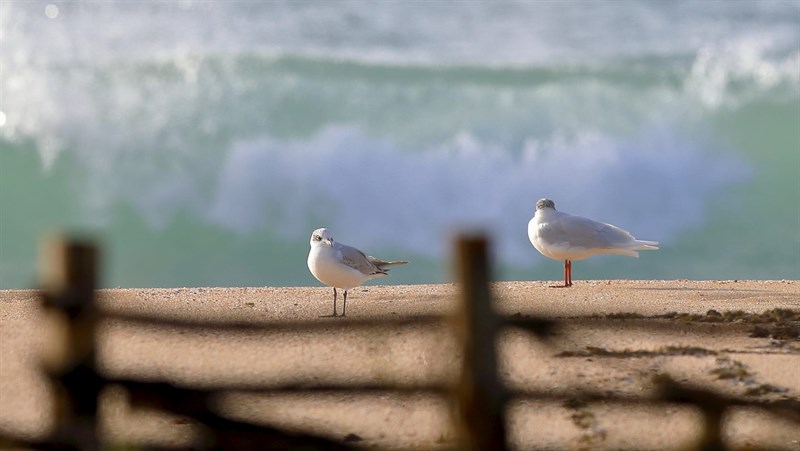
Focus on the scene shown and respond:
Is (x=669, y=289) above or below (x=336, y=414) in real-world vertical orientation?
above

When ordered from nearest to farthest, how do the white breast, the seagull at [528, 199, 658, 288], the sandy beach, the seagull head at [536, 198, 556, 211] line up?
the sandy beach → the white breast → the seagull at [528, 199, 658, 288] → the seagull head at [536, 198, 556, 211]

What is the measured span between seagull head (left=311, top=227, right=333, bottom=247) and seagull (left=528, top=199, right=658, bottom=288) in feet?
12.2

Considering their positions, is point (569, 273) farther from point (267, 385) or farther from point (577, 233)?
point (267, 385)

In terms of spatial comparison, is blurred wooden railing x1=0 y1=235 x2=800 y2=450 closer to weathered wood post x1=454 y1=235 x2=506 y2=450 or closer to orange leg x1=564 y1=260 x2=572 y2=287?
weathered wood post x1=454 y1=235 x2=506 y2=450

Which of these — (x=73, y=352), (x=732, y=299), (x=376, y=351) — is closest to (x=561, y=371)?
(x=376, y=351)

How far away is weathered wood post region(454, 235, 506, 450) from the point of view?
4.44 meters

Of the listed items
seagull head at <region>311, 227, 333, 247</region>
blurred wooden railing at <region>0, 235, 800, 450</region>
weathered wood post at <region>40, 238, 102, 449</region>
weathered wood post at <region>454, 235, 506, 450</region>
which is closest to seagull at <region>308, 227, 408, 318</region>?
seagull head at <region>311, 227, 333, 247</region>

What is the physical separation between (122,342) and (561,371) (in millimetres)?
3411

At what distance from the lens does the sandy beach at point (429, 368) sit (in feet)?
18.0

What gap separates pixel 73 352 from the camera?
471 cm

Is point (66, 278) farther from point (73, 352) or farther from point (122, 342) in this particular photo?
point (122, 342)

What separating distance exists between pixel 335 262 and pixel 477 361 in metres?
5.89

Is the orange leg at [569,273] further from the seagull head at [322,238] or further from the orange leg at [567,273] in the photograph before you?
the seagull head at [322,238]

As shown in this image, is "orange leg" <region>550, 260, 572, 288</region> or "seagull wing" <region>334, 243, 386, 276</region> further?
A: "orange leg" <region>550, 260, 572, 288</region>
